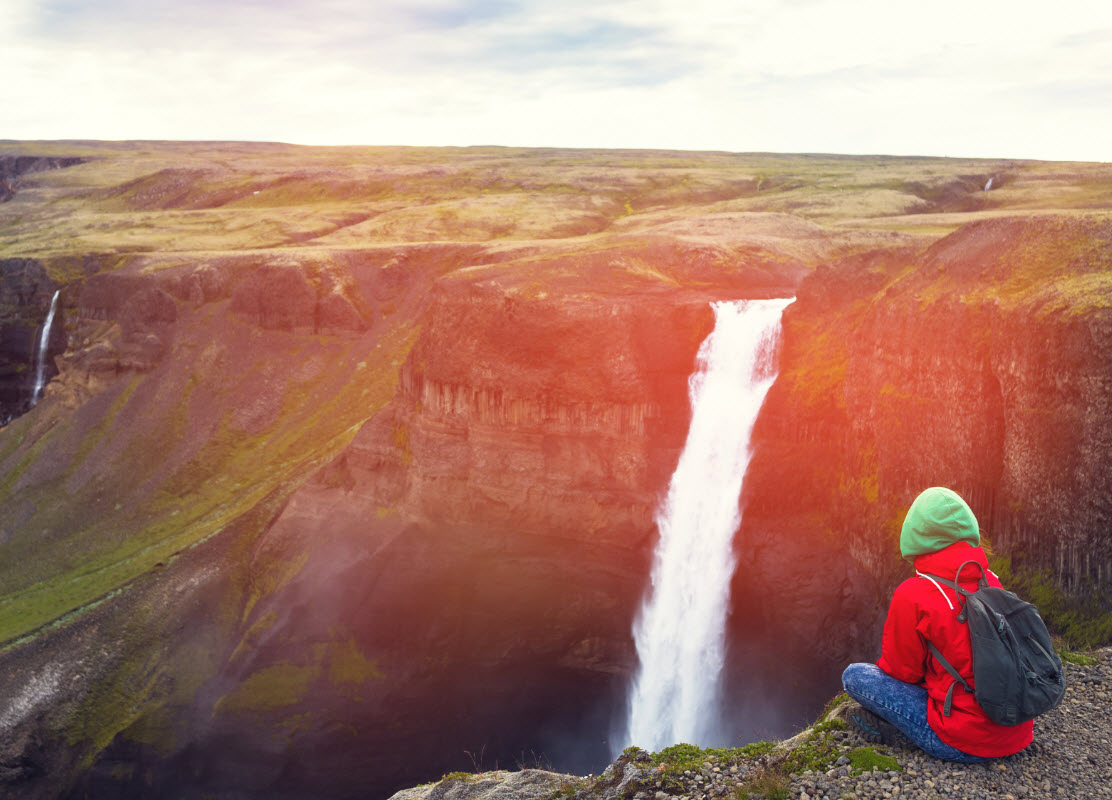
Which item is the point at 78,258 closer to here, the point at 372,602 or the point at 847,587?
the point at 372,602

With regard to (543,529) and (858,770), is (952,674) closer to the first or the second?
(858,770)

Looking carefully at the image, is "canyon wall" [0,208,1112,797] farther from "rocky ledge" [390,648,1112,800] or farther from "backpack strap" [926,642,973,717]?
"backpack strap" [926,642,973,717]

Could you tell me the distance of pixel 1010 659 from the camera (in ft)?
30.7

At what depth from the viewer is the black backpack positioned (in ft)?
30.8

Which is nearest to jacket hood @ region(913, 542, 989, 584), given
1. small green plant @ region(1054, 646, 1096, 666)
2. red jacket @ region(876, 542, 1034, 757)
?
red jacket @ region(876, 542, 1034, 757)

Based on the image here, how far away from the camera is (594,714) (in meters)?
39.7

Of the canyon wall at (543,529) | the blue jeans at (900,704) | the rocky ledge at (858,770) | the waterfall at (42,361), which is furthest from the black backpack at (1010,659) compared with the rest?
the waterfall at (42,361)

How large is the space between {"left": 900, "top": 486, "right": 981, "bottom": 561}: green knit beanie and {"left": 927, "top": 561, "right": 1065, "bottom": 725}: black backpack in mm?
680

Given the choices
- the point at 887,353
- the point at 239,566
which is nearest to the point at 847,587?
the point at 887,353

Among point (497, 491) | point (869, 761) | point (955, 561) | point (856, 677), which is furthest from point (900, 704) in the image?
point (497, 491)

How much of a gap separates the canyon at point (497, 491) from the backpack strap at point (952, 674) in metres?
13.9

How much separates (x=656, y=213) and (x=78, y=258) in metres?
62.8

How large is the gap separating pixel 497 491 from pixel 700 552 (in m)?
11.0

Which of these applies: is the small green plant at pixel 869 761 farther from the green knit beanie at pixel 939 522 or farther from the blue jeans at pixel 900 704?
the green knit beanie at pixel 939 522
